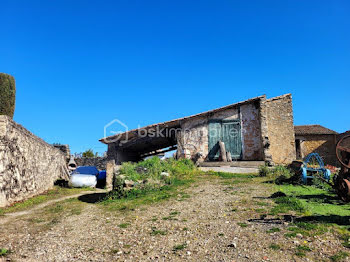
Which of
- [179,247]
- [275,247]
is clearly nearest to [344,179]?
[275,247]

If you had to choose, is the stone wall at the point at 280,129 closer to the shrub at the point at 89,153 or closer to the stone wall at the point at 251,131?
the stone wall at the point at 251,131

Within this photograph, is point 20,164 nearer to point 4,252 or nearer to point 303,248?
point 4,252

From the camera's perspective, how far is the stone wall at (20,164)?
757 centimetres

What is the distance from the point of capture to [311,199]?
5930 mm

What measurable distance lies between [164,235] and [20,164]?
701cm

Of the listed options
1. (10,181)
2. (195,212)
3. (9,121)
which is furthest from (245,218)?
(9,121)

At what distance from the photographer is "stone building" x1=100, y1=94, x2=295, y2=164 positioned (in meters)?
14.1

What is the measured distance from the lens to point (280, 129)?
607 inches

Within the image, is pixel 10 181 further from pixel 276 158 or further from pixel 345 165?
pixel 276 158

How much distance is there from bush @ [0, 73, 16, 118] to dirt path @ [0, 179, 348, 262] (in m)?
7.27

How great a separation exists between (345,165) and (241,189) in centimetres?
349

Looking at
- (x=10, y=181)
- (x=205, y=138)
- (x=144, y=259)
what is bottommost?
(x=144, y=259)

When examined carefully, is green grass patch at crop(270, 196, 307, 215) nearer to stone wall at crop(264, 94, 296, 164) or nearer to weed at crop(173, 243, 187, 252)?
weed at crop(173, 243, 187, 252)

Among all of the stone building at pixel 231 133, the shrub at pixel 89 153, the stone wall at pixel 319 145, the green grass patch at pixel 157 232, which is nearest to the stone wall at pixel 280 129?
the stone building at pixel 231 133
